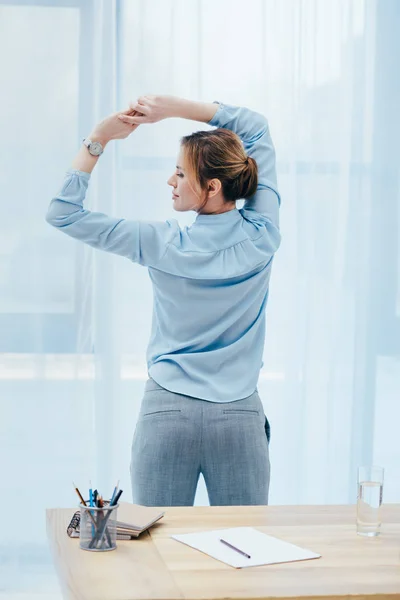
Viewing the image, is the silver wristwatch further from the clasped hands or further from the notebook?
→ the notebook

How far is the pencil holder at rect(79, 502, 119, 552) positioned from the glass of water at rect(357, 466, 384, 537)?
19.0 inches

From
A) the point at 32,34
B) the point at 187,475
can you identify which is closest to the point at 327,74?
the point at 32,34

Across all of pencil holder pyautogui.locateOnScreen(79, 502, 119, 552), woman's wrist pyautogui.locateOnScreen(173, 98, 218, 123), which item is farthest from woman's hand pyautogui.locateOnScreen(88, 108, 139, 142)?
pencil holder pyautogui.locateOnScreen(79, 502, 119, 552)

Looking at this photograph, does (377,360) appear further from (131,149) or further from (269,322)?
(131,149)

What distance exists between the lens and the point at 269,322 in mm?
3182

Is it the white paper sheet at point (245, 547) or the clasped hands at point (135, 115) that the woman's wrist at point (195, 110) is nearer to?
the clasped hands at point (135, 115)

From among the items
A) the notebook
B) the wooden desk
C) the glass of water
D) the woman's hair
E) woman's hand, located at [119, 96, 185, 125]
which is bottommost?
the wooden desk

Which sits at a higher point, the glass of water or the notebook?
the glass of water

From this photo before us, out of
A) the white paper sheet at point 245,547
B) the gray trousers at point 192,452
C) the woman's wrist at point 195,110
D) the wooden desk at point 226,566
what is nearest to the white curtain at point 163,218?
the woman's wrist at point 195,110

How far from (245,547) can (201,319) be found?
0.81m

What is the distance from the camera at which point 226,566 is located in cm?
142

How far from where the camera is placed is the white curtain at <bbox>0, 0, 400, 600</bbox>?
3.03 meters

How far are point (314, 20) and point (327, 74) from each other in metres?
0.20

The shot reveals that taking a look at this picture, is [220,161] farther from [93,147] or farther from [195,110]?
[93,147]
